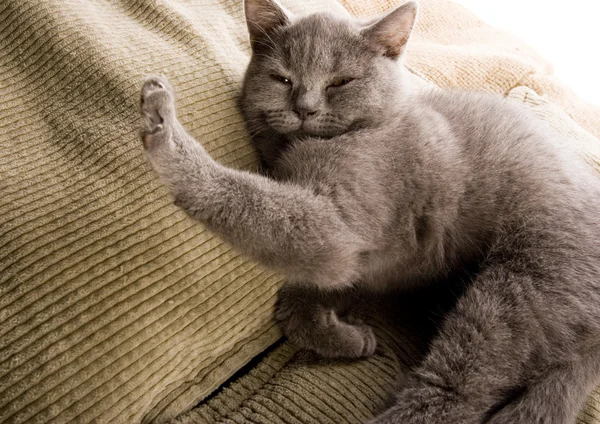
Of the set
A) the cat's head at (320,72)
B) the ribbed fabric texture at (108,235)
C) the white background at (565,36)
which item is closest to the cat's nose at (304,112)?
the cat's head at (320,72)

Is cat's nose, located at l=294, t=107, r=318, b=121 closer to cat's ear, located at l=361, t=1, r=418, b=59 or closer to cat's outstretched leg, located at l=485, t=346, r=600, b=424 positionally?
cat's ear, located at l=361, t=1, r=418, b=59

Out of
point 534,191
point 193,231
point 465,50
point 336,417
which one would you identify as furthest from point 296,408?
point 465,50

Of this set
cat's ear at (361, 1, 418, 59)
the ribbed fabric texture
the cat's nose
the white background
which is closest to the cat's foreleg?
the ribbed fabric texture

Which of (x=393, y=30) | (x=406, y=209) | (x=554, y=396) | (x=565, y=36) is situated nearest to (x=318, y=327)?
(x=406, y=209)

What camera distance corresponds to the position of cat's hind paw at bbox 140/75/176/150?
85cm

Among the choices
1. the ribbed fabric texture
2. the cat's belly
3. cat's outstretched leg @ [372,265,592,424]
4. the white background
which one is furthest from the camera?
the white background

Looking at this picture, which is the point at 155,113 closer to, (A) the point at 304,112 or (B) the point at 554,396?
(A) the point at 304,112

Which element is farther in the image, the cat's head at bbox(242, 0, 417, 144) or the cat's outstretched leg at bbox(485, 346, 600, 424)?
the cat's head at bbox(242, 0, 417, 144)

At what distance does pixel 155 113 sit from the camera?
0.86 metres

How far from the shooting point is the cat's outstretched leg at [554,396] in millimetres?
870

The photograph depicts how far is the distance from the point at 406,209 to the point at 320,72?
1.15ft

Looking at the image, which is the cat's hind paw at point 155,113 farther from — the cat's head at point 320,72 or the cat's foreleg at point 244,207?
the cat's head at point 320,72

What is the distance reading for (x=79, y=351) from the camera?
0.80 m

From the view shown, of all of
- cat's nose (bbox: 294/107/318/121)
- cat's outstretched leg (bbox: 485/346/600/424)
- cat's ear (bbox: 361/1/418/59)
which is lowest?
cat's outstretched leg (bbox: 485/346/600/424)
